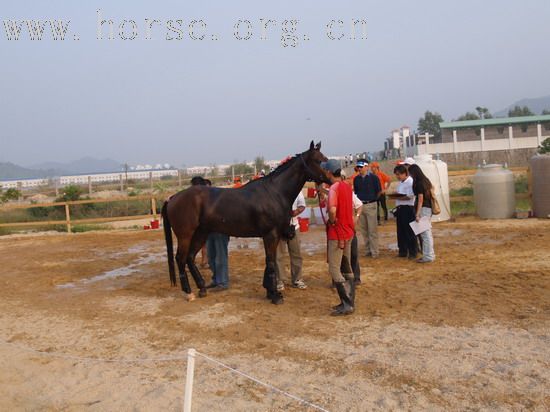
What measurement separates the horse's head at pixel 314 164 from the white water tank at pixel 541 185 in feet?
27.1

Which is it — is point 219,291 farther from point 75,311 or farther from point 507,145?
point 507,145

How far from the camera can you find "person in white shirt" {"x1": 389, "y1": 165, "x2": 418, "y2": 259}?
862cm

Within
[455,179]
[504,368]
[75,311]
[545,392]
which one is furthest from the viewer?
[455,179]

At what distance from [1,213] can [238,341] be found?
77.5 ft

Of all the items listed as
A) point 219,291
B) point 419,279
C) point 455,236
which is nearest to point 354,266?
point 419,279

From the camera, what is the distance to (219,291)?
23.8 feet

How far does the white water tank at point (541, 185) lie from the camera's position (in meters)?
12.6

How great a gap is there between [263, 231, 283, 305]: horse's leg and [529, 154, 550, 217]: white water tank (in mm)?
8862

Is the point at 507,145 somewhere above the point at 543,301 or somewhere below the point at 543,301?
above

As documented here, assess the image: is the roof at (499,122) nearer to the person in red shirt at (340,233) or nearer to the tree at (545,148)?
the tree at (545,148)

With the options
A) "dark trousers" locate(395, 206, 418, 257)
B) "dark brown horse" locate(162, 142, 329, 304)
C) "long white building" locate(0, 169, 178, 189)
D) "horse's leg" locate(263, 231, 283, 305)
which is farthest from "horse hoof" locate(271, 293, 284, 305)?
"long white building" locate(0, 169, 178, 189)

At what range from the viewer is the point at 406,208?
868 centimetres

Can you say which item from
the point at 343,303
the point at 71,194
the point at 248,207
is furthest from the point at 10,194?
the point at 343,303

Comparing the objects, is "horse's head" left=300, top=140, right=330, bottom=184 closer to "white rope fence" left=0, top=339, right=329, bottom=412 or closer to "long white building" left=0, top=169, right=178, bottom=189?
"white rope fence" left=0, top=339, right=329, bottom=412
